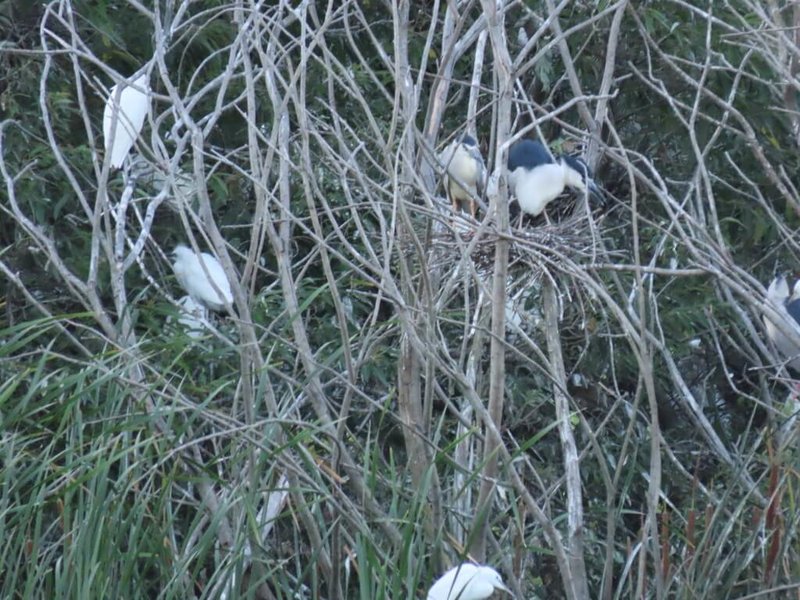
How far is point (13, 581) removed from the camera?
3.14 meters

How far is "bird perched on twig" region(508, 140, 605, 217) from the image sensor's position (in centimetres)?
385

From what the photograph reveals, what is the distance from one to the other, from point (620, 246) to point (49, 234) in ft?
6.48

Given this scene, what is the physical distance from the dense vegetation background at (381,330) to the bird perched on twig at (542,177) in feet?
0.30

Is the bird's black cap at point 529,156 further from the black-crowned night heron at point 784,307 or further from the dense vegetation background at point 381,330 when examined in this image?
the black-crowned night heron at point 784,307

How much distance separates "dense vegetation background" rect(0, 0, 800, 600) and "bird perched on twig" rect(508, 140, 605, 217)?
0.09 metres

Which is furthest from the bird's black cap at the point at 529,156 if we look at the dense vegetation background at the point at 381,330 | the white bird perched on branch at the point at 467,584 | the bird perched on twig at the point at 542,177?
the white bird perched on branch at the point at 467,584

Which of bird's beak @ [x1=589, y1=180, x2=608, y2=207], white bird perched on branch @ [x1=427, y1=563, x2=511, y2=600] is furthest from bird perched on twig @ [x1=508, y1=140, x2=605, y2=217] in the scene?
white bird perched on branch @ [x1=427, y1=563, x2=511, y2=600]

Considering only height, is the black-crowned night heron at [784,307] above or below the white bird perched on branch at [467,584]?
below

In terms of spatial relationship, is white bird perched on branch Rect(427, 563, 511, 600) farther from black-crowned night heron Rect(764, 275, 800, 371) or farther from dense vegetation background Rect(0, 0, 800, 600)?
black-crowned night heron Rect(764, 275, 800, 371)

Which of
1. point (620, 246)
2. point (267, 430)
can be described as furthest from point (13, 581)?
point (620, 246)

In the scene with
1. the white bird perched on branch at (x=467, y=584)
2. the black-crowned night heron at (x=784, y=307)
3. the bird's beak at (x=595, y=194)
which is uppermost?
→ the bird's beak at (x=595, y=194)

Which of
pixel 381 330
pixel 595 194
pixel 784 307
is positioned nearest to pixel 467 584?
pixel 381 330

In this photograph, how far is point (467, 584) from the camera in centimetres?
301

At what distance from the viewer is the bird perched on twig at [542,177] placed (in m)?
3.85
